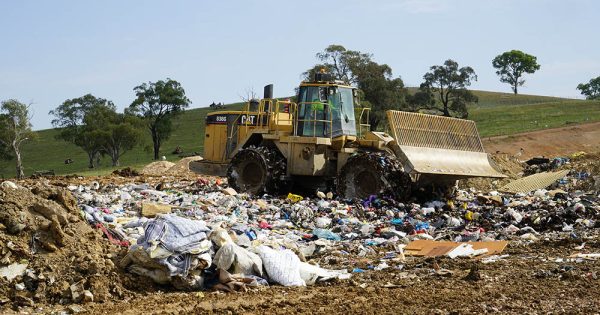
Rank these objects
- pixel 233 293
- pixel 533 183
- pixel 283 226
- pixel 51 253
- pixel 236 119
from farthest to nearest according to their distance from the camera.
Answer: pixel 533 183, pixel 236 119, pixel 283 226, pixel 51 253, pixel 233 293

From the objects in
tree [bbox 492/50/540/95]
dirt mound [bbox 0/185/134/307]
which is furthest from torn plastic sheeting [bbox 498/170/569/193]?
tree [bbox 492/50/540/95]

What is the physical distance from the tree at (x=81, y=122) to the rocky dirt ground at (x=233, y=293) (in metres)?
48.3

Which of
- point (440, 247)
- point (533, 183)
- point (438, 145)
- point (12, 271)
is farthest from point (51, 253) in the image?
point (533, 183)

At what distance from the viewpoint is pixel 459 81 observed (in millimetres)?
59281

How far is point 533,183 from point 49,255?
47.6 ft

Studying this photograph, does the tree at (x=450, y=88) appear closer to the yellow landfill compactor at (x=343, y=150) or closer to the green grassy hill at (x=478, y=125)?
the green grassy hill at (x=478, y=125)

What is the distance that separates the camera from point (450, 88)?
59375mm

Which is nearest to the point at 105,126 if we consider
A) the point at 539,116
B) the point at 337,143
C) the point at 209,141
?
the point at 539,116

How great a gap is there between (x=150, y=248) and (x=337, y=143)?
27.3 ft

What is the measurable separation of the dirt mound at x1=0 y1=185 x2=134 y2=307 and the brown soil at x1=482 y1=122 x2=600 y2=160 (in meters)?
27.4

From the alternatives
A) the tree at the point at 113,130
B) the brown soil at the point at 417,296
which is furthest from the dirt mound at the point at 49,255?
the tree at the point at 113,130

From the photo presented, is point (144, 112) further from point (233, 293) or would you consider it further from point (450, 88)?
point (233, 293)

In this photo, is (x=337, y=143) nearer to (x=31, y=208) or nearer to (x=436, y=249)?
(x=436, y=249)

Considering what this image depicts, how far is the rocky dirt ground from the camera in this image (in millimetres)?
7090
